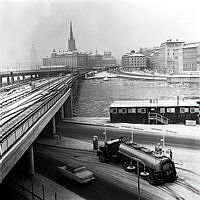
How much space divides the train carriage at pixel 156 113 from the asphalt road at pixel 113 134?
10.8ft

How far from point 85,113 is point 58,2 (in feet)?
95.9

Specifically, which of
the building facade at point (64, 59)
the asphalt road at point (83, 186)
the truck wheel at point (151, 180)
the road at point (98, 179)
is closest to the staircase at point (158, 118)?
the road at point (98, 179)

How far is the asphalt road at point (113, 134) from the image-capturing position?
20.8 meters

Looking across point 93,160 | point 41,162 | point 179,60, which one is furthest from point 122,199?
point 179,60

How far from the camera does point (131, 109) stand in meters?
29.3

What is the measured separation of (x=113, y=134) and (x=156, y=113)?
6.35m

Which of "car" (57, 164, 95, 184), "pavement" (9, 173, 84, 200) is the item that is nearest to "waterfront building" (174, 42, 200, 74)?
"car" (57, 164, 95, 184)

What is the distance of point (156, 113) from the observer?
28.5 meters

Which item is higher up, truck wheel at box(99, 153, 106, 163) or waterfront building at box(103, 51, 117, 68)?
waterfront building at box(103, 51, 117, 68)

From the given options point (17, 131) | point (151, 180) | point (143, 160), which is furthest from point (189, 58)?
point (17, 131)

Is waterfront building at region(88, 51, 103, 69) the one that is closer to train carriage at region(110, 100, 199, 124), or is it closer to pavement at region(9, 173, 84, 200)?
train carriage at region(110, 100, 199, 124)

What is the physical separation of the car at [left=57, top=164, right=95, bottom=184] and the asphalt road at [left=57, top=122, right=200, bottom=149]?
7.06 meters

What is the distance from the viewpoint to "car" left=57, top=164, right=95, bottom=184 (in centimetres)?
1456

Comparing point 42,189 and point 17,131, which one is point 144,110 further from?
point 17,131
